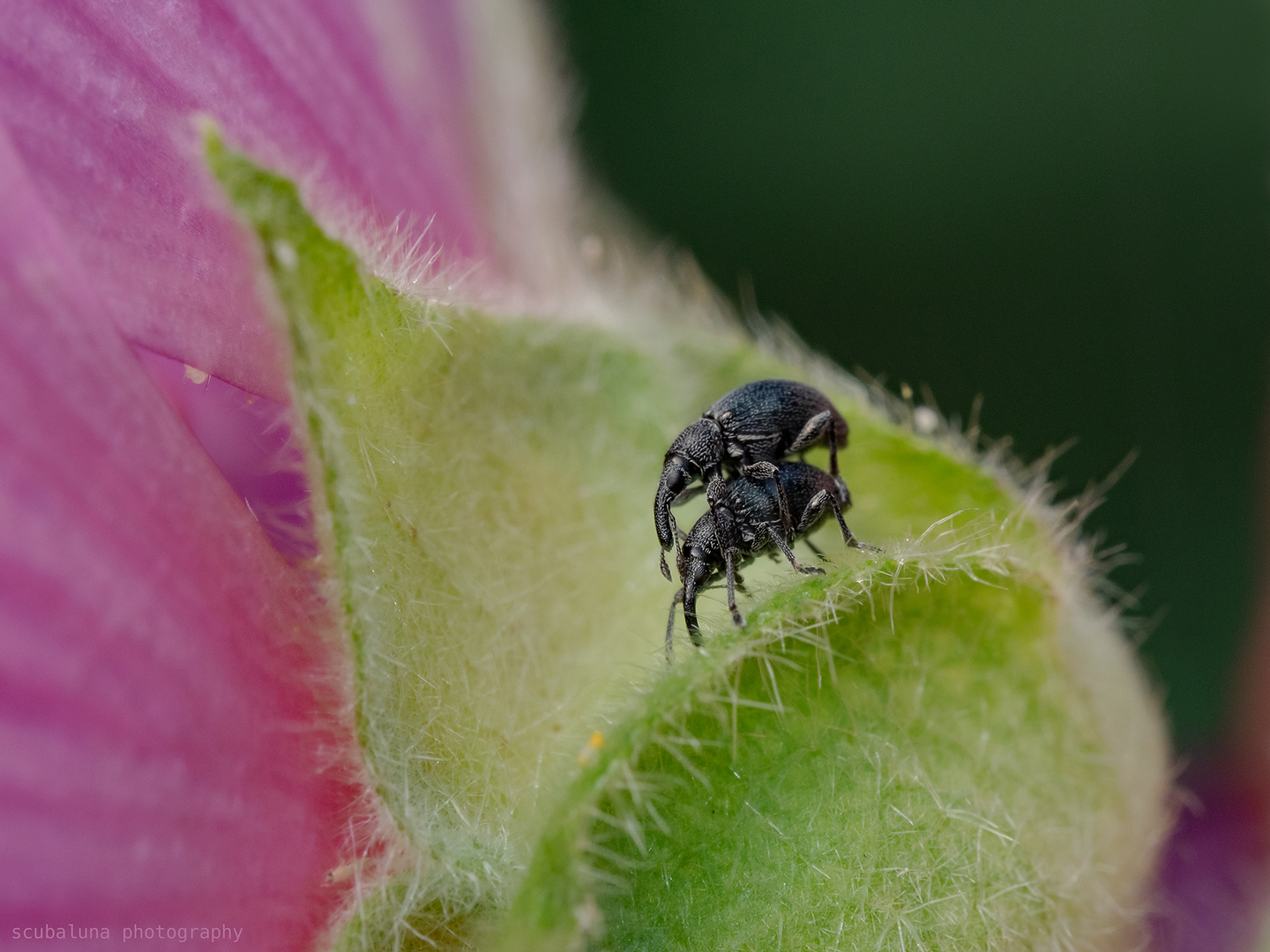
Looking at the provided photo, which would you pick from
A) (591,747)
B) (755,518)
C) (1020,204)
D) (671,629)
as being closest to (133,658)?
(591,747)

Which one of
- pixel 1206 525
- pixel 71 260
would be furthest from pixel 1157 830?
pixel 1206 525

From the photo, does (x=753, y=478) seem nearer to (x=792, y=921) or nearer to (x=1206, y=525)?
(x=792, y=921)

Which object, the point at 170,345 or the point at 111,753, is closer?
the point at 111,753

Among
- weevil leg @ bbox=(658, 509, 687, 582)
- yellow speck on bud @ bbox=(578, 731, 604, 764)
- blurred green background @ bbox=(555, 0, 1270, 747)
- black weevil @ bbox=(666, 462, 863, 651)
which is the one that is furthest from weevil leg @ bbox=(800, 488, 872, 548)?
blurred green background @ bbox=(555, 0, 1270, 747)

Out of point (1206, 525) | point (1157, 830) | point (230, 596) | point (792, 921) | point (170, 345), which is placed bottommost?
point (1206, 525)

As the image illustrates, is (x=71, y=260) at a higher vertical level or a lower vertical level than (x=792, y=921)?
higher

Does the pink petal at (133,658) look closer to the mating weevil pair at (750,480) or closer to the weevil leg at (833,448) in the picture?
the mating weevil pair at (750,480)

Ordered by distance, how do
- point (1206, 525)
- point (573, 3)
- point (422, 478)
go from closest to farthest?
1. point (422, 478)
2. point (1206, 525)
3. point (573, 3)
